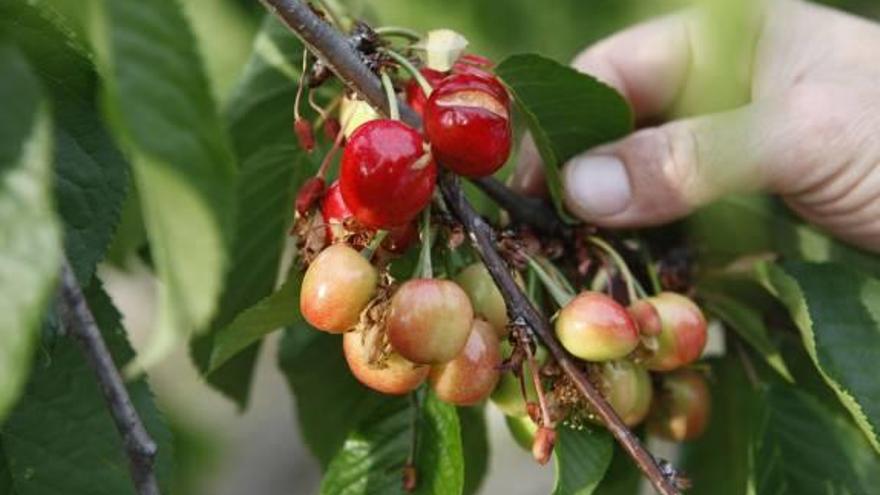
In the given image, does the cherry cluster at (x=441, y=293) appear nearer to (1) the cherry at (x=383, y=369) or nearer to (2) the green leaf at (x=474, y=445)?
(1) the cherry at (x=383, y=369)

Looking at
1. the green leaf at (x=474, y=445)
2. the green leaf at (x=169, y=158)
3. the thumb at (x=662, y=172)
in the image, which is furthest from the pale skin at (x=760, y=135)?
the green leaf at (x=169, y=158)

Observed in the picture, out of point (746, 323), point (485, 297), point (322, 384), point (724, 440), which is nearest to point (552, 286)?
point (485, 297)

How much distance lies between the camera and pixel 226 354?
1092 mm

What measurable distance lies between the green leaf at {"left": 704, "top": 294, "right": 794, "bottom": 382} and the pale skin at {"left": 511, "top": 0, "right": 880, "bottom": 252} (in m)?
0.15

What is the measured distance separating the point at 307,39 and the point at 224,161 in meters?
0.39

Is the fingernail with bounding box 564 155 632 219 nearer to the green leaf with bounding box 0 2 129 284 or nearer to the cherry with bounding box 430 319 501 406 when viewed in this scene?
the cherry with bounding box 430 319 501 406

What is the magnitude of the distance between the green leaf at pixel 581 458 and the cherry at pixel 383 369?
0.17m

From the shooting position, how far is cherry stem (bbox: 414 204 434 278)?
1036 millimetres

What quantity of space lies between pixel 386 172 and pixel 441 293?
112mm

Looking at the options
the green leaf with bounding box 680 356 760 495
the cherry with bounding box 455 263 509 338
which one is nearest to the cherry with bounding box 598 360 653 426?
the cherry with bounding box 455 263 509 338

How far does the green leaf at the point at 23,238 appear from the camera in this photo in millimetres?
571

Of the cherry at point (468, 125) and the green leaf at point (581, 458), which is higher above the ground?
the cherry at point (468, 125)

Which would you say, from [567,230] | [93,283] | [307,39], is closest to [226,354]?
[93,283]

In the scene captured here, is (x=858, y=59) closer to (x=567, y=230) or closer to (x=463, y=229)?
(x=567, y=230)
